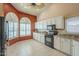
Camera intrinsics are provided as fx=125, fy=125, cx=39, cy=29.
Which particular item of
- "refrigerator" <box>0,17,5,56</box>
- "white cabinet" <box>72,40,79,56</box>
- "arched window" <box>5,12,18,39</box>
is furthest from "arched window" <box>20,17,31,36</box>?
"white cabinet" <box>72,40,79,56</box>

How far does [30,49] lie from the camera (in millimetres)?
3123

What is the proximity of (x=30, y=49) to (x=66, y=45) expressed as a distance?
0.92 m

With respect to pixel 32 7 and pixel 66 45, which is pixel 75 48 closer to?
pixel 66 45

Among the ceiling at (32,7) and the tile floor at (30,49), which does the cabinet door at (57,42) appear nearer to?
the tile floor at (30,49)

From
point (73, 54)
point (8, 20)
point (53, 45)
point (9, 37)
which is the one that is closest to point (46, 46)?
point (53, 45)

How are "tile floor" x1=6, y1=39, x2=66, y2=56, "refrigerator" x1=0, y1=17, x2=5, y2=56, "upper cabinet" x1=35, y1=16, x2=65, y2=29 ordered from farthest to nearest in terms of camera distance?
"upper cabinet" x1=35, y1=16, x2=65, y2=29
"tile floor" x1=6, y1=39, x2=66, y2=56
"refrigerator" x1=0, y1=17, x2=5, y2=56

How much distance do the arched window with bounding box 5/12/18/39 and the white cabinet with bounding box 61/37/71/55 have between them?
1.23m

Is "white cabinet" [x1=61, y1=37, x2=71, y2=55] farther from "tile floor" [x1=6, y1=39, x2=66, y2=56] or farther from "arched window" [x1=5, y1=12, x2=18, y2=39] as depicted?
"arched window" [x1=5, y1=12, x2=18, y2=39]

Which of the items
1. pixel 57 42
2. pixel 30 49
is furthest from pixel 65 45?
pixel 30 49

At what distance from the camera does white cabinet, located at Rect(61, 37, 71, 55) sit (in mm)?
3097

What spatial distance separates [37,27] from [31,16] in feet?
1.05

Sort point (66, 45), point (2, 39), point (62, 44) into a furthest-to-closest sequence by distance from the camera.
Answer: point (62, 44), point (66, 45), point (2, 39)

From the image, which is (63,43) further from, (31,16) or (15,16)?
(15,16)

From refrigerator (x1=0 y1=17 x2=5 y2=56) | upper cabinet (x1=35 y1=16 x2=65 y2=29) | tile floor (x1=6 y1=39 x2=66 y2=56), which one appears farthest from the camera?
upper cabinet (x1=35 y1=16 x2=65 y2=29)
